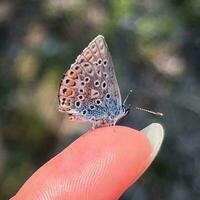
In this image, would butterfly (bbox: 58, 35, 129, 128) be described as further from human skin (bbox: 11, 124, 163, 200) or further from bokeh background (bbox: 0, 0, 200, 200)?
bokeh background (bbox: 0, 0, 200, 200)

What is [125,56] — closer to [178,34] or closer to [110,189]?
[178,34]

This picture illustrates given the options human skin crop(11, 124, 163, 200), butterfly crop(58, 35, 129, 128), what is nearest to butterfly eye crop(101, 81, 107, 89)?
butterfly crop(58, 35, 129, 128)

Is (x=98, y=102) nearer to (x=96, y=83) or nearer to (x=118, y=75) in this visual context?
(x=96, y=83)

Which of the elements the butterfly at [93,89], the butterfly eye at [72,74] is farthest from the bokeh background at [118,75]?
the butterfly eye at [72,74]

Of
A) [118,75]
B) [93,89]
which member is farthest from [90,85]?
[118,75]

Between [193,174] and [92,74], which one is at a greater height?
[92,74]

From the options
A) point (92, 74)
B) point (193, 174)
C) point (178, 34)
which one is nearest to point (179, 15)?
point (178, 34)

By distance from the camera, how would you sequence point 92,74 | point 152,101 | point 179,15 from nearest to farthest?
1. point 92,74
2. point 152,101
3. point 179,15
